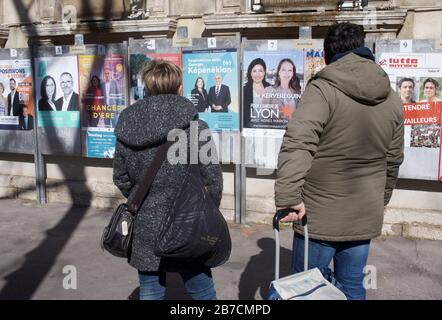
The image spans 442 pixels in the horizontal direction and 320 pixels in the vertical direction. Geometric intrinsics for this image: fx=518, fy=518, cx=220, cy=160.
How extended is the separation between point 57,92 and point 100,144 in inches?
36.6

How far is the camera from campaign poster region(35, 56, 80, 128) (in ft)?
21.4

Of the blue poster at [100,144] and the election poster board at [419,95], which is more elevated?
the election poster board at [419,95]

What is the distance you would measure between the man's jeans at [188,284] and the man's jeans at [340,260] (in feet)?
1.55

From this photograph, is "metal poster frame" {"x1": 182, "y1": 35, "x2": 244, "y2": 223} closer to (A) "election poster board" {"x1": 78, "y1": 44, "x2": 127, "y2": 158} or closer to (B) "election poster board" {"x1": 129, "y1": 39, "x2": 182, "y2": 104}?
(B) "election poster board" {"x1": 129, "y1": 39, "x2": 182, "y2": 104}

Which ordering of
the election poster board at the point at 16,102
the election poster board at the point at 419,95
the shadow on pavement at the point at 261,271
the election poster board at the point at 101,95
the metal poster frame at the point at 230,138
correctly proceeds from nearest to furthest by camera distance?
the shadow on pavement at the point at 261,271 < the election poster board at the point at 419,95 < the metal poster frame at the point at 230,138 < the election poster board at the point at 101,95 < the election poster board at the point at 16,102

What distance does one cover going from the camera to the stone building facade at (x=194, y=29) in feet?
17.7

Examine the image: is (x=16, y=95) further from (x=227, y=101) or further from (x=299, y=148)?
(x=299, y=148)

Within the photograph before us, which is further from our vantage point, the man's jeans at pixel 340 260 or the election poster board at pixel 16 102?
the election poster board at pixel 16 102

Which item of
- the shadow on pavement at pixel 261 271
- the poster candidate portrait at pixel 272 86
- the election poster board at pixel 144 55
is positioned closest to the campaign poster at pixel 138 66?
the election poster board at pixel 144 55

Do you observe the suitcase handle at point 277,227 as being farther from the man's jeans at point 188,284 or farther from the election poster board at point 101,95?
the election poster board at point 101,95

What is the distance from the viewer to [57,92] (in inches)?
261

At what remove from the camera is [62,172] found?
7086 millimetres
